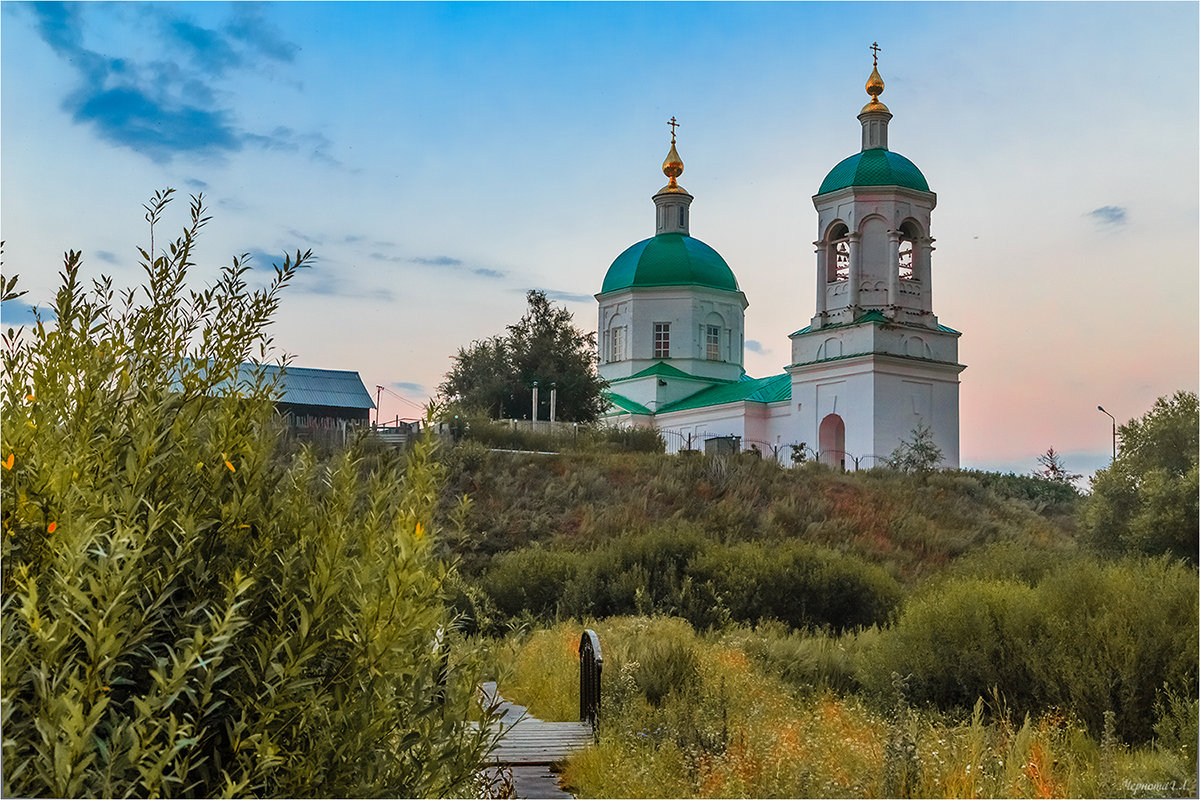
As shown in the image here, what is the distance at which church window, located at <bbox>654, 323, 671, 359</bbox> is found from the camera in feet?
152

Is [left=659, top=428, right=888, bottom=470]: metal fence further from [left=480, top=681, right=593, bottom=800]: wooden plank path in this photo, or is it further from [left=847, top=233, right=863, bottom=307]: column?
[left=480, top=681, right=593, bottom=800]: wooden plank path

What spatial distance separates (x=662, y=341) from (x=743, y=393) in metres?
5.49

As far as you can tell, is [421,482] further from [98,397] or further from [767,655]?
[767,655]

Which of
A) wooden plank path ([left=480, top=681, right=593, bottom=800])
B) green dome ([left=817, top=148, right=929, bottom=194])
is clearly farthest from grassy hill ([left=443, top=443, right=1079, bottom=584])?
green dome ([left=817, top=148, right=929, bottom=194])

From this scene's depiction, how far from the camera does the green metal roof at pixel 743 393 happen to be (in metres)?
41.0

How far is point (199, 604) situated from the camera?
2867 mm

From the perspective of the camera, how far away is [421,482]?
3.24 meters

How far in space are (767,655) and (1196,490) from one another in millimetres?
9154

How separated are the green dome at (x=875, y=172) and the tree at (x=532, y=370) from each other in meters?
10.1

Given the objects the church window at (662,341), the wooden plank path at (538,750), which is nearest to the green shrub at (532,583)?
the wooden plank path at (538,750)

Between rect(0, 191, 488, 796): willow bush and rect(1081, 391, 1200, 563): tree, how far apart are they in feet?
51.7

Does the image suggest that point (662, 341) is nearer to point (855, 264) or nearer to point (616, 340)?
point (616, 340)

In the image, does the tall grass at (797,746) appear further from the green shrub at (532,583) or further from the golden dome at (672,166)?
the golden dome at (672,166)

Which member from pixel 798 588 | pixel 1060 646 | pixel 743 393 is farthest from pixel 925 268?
pixel 1060 646
